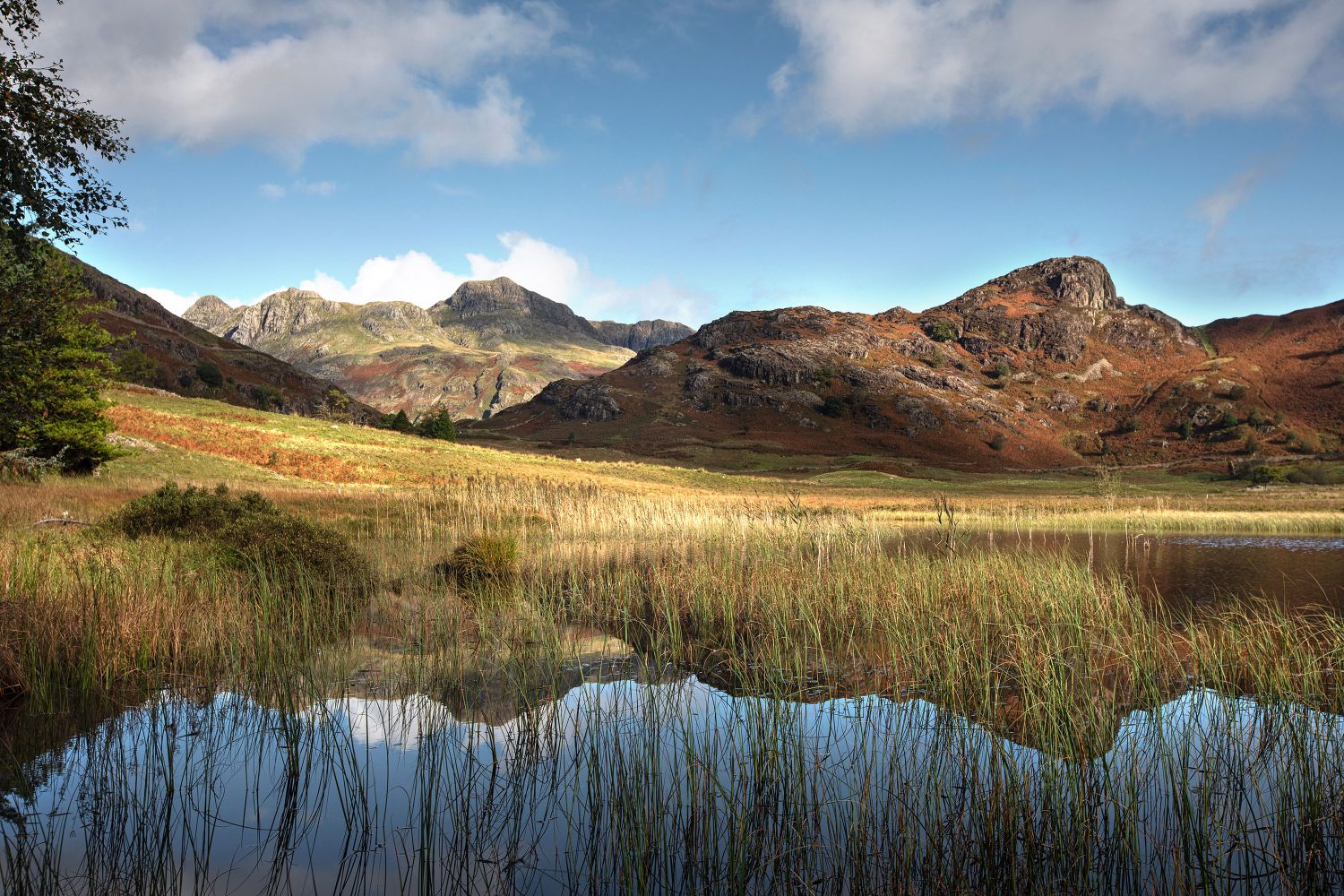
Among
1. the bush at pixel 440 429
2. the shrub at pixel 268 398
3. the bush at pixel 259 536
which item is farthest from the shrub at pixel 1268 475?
the shrub at pixel 268 398

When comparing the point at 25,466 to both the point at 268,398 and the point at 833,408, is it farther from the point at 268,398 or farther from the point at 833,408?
the point at 833,408

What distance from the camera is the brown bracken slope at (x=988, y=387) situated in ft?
379

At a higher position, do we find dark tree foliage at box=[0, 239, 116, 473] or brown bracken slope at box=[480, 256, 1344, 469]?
brown bracken slope at box=[480, 256, 1344, 469]

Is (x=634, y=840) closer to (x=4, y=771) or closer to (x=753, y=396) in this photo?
(x=4, y=771)

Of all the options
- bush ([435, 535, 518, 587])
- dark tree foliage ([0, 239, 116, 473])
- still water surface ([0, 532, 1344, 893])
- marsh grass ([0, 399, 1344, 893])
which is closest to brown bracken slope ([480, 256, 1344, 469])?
dark tree foliage ([0, 239, 116, 473])

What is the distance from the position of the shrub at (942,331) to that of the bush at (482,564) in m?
158

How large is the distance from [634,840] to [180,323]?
163521mm

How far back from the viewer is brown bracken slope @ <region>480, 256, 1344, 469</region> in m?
116

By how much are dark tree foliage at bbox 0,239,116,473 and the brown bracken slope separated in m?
67.1

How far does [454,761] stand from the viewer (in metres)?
6.32

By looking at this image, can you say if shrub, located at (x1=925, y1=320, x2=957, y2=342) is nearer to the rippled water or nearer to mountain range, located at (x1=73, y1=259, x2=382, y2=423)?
mountain range, located at (x1=73, y1=259, x2=382, y2=423)

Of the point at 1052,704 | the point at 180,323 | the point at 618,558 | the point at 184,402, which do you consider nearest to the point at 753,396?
the point at 184,402

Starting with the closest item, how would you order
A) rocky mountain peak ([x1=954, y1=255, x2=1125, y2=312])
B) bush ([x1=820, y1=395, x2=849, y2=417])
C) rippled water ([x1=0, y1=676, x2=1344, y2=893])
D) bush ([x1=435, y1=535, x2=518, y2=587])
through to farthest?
1. rippled water ([x1=0, y1=676, x2=1344, y2=893])
2. bush ([x1=435, y1=535, x2=518, y2=587])
3. bush ([x1=820, y1=395, x2=849, y2=417])
4. rocky mountain peak ([x1=954, y1=255, x2=1125, y2=312])

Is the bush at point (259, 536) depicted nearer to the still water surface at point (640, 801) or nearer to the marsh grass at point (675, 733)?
the marsh grass at point (675, 733)
